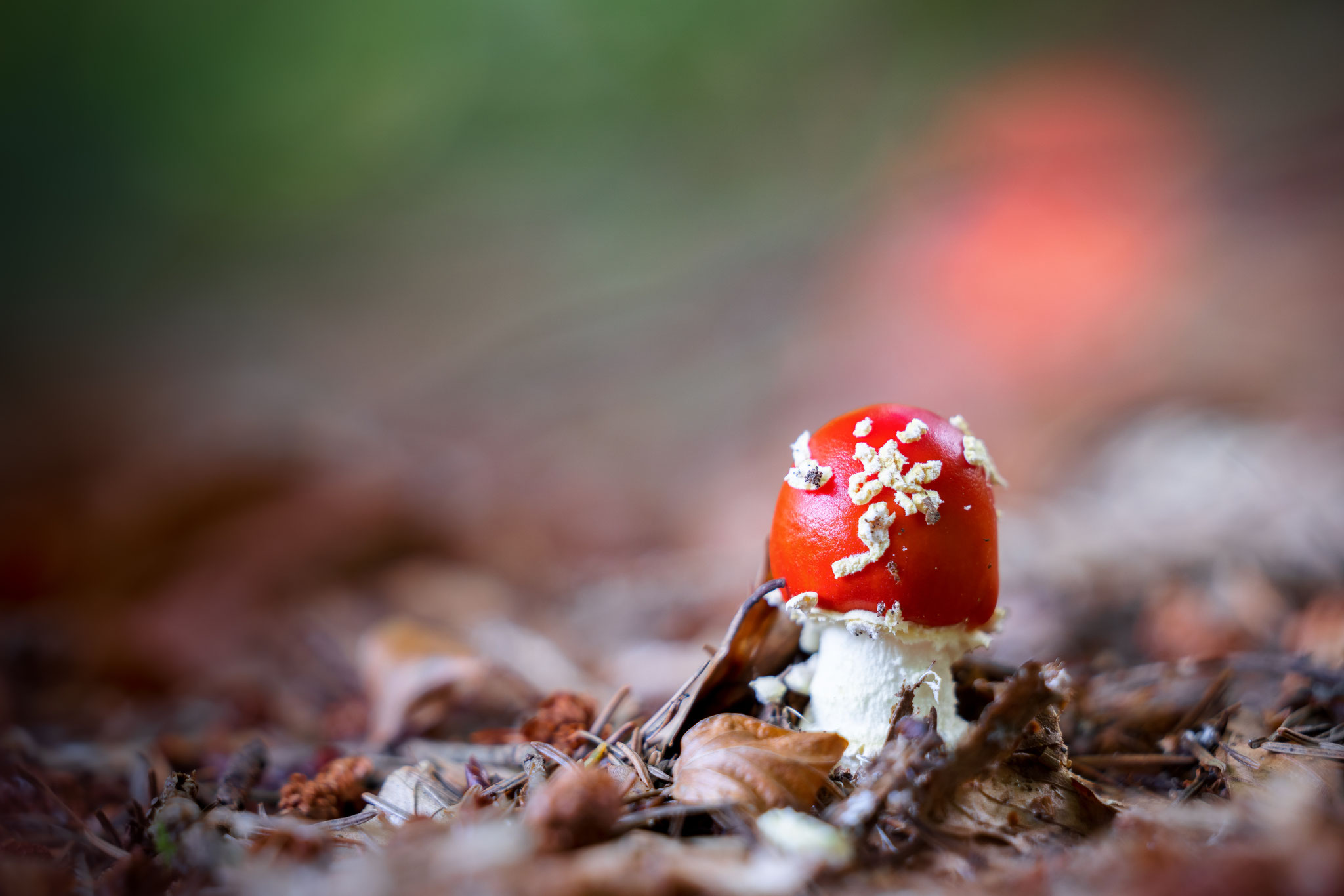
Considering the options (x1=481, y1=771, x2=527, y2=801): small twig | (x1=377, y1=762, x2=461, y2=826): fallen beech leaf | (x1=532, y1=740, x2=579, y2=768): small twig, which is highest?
(x1=532, y1=740, x2=579, y2=768): small twig

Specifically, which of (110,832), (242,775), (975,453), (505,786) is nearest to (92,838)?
(110,832)

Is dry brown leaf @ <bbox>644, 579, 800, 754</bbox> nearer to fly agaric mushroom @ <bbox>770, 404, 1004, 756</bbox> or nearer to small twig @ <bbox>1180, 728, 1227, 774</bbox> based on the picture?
fly agaric mushroom @ <bbox>770, 404, 1004, 756</bbox>

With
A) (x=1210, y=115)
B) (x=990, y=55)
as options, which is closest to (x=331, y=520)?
(x=990, y=55)

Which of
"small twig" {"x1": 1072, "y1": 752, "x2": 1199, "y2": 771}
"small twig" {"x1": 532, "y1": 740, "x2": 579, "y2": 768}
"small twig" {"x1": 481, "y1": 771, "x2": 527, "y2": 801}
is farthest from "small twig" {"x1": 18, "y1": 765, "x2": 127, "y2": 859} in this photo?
"small twig" {"x1": 1072, "y1": 752, "x2": 1199, "y2": 771}

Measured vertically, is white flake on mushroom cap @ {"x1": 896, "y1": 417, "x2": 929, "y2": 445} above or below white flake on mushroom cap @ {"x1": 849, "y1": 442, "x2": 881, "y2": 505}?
above

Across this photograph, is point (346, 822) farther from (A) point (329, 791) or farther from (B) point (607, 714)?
(B) point (607, 714)

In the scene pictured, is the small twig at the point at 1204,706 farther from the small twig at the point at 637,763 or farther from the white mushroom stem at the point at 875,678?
the small twig at the point at 637,763

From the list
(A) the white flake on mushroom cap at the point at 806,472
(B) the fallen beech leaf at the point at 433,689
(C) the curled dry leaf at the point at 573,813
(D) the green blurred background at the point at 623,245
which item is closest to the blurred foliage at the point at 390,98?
(D) the green blurred background at the point at 623,245
